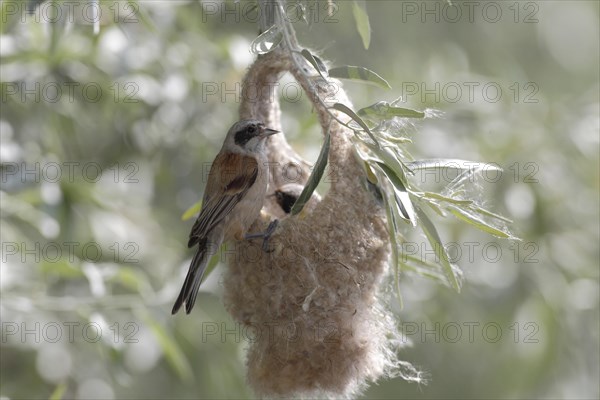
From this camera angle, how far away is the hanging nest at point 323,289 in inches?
139

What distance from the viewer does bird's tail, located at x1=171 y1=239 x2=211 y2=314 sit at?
376 cm

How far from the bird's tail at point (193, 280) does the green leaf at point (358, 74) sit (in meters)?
1.13

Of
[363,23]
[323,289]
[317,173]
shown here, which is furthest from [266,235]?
[363,23]

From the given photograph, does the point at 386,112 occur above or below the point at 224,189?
above

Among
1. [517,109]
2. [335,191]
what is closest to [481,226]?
[335,191]

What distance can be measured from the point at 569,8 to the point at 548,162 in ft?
10.6

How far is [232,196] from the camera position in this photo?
4008 mm

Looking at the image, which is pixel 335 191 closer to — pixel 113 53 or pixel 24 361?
pixel 113 53

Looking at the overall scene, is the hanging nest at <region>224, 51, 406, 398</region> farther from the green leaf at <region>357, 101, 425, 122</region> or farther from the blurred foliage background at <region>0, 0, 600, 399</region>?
the blurred foliage background at <region>0, 0, 600, 399</region>

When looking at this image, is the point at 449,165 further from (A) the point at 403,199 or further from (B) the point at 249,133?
(B) the point at 249,133

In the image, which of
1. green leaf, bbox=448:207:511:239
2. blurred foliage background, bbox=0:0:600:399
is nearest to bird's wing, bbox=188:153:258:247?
blurred foliage background, bbox=0:0:600:399

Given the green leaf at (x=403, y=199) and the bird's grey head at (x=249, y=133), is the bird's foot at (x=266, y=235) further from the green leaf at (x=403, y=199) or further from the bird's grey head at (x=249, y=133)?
the green leaf at (x=403, y=199)

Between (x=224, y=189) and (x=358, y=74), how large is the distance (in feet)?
3.68

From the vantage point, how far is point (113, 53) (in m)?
5.15
